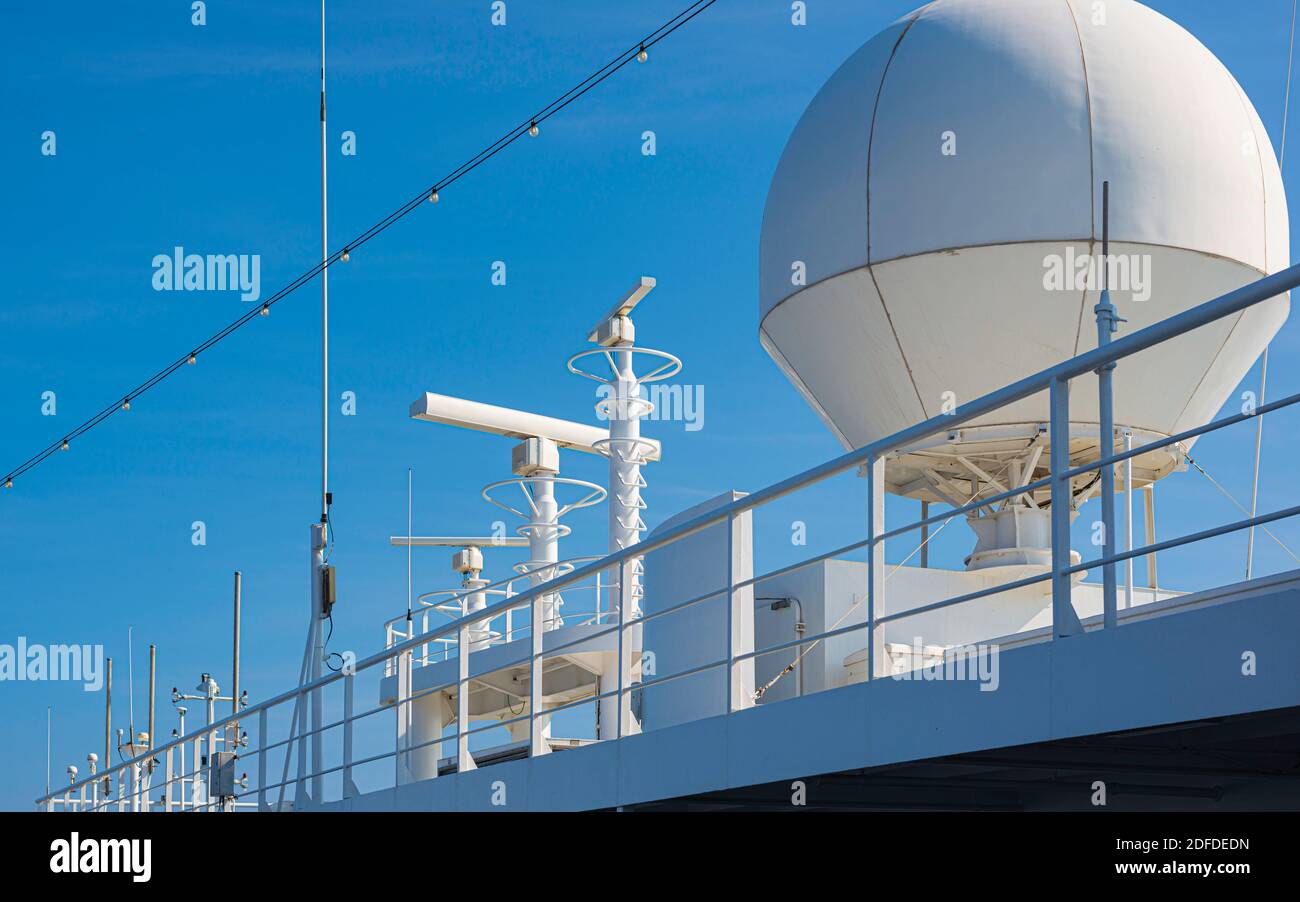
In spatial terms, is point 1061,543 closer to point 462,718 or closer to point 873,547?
point 873,547

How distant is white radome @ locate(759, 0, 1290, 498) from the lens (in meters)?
11.4

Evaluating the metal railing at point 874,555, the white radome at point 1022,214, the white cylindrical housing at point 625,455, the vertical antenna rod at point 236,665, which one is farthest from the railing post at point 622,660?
the vertical antenna rod at point 236,665

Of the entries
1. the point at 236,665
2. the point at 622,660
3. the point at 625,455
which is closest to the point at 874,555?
the point at 622,660

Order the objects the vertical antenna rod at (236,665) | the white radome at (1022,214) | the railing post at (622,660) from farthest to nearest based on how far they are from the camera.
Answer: the vertical antenna rod at (236,665), the white radome at (1022,214), the railing post at (622,660)

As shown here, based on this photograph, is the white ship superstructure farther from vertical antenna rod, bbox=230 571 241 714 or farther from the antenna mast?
vertical antenna rod, bbox=230 571 241 714

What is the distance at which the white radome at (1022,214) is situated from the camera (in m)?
11.4

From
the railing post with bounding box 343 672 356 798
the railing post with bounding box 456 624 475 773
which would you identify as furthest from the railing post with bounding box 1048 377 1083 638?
the railing post with bounding box 343 672 356 798

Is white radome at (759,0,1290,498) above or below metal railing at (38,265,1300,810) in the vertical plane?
above

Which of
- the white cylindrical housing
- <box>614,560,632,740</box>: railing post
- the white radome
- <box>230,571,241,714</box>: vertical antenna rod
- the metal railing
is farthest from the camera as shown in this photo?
<box>230,571,241,714</box>: vertical antenna rod

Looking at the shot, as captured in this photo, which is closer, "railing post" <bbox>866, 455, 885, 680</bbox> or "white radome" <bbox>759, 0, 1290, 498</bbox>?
"railing post" <bbox>866, 455, 885, 680</bbox>

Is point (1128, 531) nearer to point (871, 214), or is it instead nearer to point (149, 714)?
point (871, 214)

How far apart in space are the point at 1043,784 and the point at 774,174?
577 centimetres

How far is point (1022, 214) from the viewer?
444 inches

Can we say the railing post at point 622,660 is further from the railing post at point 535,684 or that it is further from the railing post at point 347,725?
the railing post at point 347,725
